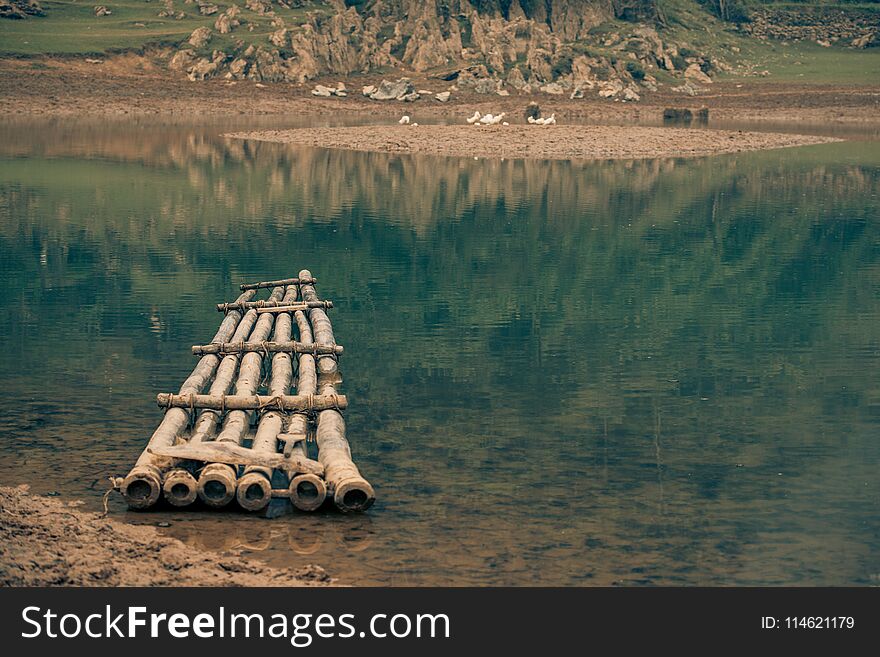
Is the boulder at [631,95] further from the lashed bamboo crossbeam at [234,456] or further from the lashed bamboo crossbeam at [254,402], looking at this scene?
the lashed bamboo crossbeam at [234,456]

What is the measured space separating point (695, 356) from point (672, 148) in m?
60.4

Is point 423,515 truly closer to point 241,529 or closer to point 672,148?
point 241,529

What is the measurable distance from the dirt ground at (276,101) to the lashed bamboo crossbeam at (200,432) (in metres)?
89.1

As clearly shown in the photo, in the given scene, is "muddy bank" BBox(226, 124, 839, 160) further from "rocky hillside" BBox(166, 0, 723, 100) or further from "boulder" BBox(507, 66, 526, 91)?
"boulder" BBox(507, 66, 526, 91)

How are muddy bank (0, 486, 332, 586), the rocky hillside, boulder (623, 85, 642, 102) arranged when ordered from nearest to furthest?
muddy bank (0, 486, 332, 586) → the rocky hillside → boulder (623, 85, 642, 102)

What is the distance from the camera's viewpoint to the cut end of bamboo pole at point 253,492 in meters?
17.7

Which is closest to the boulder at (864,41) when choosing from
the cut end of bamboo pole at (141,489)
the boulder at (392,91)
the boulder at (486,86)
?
the boulder at (486,86)

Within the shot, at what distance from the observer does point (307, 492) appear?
17.9 metres

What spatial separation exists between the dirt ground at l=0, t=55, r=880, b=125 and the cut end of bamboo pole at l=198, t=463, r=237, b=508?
96.3 metres

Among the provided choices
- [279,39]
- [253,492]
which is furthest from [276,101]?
[253,492]

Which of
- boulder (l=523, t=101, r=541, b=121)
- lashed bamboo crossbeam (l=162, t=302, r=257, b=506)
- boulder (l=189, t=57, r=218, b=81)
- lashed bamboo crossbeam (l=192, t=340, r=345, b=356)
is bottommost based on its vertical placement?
boulder (l=523, t=101, r=541, b=121)

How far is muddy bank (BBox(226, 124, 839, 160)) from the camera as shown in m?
83.3

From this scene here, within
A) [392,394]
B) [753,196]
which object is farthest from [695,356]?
[753,196]

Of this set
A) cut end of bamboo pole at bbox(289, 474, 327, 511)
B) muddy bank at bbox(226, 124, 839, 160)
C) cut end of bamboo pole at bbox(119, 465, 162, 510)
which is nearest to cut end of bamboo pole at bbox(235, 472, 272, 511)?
cut end of bamboo pole at bbox(289, 474, 327, 511)
